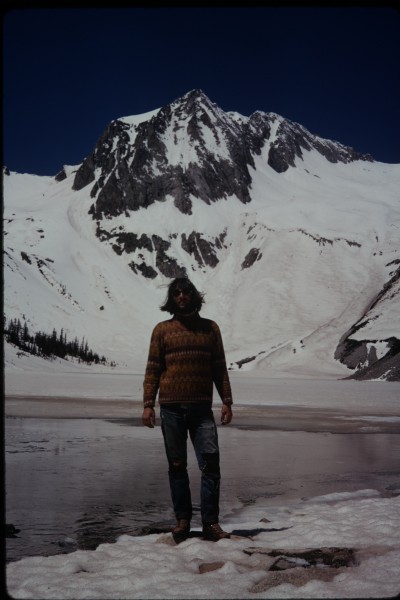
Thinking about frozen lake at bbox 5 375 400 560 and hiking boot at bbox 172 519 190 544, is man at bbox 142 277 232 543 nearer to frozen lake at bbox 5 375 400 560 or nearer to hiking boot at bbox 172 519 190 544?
hiking boot at bbox 172 519 190 544

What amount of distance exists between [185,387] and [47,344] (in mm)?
69525

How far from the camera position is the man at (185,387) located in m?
6.43

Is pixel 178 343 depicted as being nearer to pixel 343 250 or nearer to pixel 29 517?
pixel 29 517

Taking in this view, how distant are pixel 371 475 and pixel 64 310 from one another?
8682cm

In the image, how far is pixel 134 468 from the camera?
9891 mm

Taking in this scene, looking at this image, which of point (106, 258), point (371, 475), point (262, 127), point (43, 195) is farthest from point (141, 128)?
point (371, 475)

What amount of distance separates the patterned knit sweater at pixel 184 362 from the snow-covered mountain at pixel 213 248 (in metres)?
45.0

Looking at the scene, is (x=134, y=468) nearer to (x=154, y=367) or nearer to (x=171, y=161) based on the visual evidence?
(x=154, y=367)

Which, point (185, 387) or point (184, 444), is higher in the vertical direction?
point (185, 387)

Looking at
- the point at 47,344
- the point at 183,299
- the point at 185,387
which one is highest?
the point at 47,344

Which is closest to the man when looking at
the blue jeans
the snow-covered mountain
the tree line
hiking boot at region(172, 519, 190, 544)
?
the blue jeans

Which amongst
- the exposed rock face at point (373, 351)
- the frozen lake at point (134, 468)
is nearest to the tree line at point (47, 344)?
the exposed rock face at point (373, 351)

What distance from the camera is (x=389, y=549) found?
551 centimetres

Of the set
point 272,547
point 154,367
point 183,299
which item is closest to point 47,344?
point 154,367
